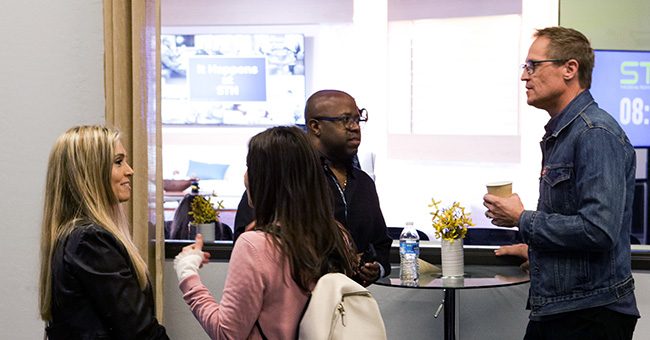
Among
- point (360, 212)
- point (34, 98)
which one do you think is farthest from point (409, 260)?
point (34, 98)

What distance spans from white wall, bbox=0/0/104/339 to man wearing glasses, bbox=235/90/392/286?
4.20 feet

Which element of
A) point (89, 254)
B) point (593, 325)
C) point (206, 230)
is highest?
point (89, 254)

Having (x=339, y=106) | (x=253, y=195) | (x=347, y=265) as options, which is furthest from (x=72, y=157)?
(x=339, y=106)

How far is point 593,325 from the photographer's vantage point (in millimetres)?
2854

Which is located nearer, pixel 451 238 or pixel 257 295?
pixel 257 295

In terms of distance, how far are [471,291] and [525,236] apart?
110cm

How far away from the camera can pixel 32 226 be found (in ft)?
13.4

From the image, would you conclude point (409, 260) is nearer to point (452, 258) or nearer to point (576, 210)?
point (452, 258)

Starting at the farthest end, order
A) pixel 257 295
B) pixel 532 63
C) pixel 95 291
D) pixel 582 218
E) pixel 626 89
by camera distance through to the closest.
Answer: pixel 626 89
pixel 532 63
pixel 582 218
pixel 95 291
pixel 257 295

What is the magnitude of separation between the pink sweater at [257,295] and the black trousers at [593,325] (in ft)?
3.33

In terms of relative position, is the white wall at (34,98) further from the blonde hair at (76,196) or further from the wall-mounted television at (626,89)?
the wall-mounted television at (626,89)

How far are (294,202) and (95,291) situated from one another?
54 centimetres

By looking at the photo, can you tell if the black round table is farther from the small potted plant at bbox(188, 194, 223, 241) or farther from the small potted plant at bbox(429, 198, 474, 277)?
the small potted plant at bbox(188, 194, 223, 241)

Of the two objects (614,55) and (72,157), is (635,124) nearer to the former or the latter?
(614,55)
